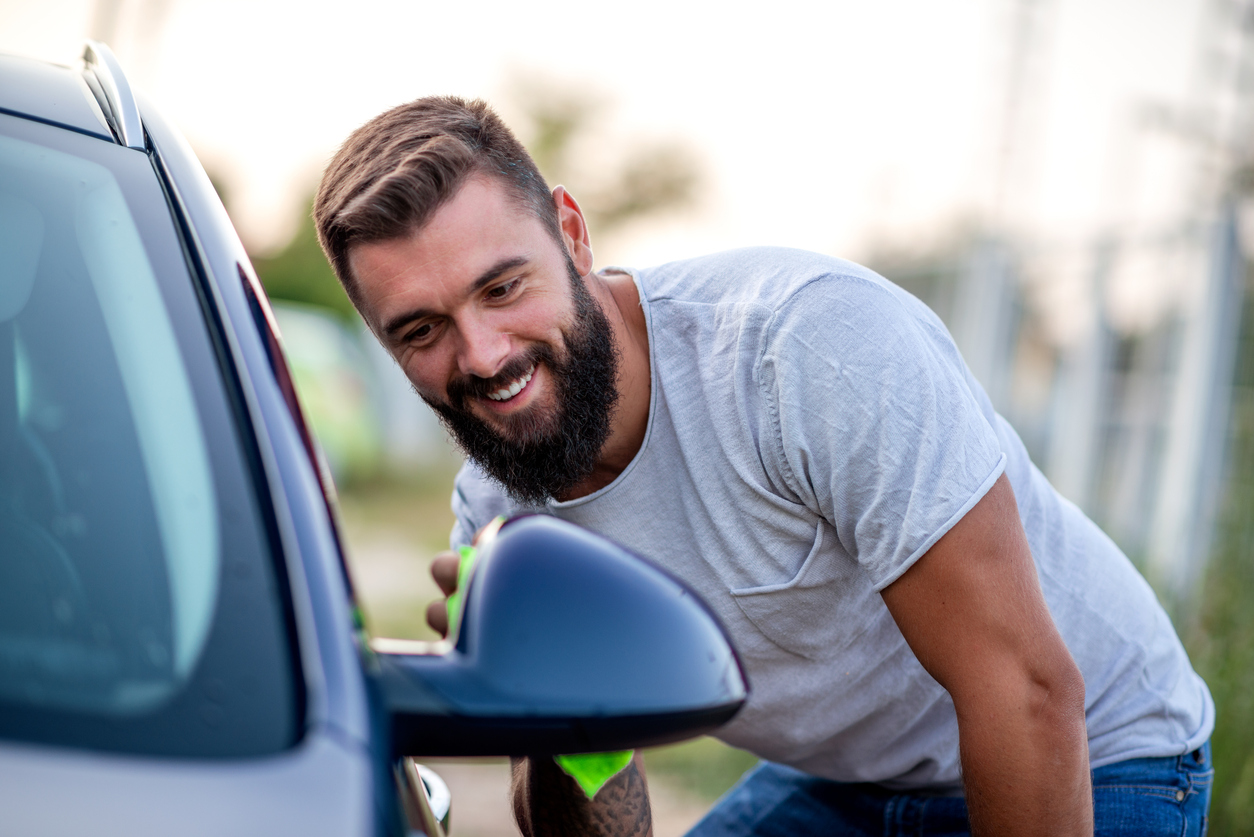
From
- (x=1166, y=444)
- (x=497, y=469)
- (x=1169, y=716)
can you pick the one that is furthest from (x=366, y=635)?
(x=1166, y=444)

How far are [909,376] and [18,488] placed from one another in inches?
45.8

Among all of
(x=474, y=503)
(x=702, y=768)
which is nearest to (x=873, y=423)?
(x=474, y=503)

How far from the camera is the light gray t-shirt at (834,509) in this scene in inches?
63.4

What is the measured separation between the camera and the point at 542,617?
0.95m

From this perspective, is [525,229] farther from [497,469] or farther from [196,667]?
[196,667]

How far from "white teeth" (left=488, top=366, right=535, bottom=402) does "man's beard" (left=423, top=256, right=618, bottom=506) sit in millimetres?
11

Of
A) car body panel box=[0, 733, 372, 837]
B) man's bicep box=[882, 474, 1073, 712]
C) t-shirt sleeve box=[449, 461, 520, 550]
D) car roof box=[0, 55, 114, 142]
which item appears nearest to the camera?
car body panel box=[0, 733, 372, 837]

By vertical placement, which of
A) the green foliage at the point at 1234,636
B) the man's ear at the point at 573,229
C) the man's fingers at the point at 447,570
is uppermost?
the man's ear at the point at 573,229

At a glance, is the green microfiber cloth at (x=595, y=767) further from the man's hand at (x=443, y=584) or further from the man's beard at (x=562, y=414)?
the man's beard at (x=562, y=414)

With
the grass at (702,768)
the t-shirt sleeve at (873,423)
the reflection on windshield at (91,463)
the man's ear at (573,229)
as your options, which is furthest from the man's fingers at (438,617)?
the grass at (702,768)

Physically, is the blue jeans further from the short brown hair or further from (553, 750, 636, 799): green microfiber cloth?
the short brown hair

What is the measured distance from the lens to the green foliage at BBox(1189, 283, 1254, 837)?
10.9 ft

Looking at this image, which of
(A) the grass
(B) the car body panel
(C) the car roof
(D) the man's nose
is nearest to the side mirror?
(B) the car body panel

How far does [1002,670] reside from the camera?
1558 millimetres
